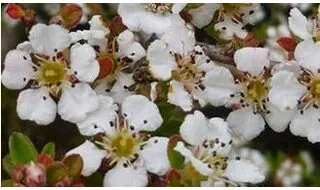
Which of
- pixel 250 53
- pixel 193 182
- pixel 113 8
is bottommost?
pixel 113 8

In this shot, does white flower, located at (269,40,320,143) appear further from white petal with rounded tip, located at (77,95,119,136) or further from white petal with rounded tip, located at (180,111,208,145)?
white petal with rounded tip, located at (77,95,119,136)

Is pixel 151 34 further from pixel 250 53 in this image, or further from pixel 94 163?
pixel 94 163

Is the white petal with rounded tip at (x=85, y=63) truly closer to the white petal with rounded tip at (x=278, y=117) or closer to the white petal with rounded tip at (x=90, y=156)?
the white petal with rounded tip at (x=90, y=156)

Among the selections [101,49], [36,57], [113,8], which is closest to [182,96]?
[101,49]

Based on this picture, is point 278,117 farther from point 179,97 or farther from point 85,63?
point 85,63

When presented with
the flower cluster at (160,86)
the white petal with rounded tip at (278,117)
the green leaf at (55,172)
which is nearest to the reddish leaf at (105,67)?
the flower cluster at (160,86)
